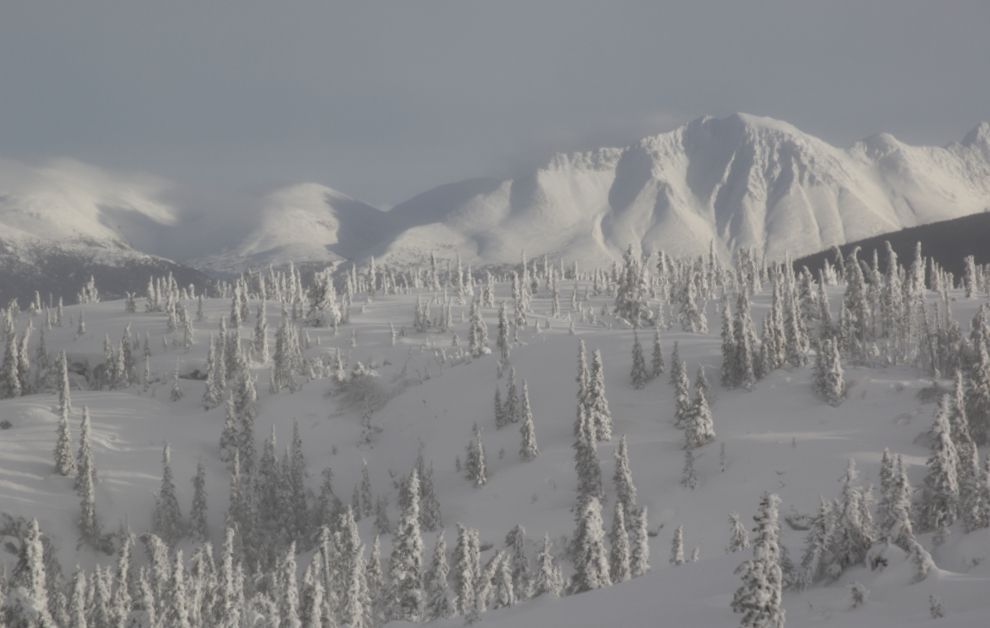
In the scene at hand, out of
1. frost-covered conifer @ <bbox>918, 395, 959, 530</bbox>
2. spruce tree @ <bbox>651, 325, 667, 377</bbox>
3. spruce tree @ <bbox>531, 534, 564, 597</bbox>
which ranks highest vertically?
spruce tree @ <bbox>651, 325, 667, 377</bbox>

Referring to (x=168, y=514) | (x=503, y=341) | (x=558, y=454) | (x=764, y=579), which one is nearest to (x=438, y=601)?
(x=764, y=579)

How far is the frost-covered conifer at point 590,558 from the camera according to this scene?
124ft

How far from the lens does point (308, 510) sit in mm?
78875

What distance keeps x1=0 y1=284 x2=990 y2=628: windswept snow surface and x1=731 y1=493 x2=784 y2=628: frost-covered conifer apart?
4.74 meters

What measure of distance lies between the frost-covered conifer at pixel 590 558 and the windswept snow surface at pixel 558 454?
259 inches

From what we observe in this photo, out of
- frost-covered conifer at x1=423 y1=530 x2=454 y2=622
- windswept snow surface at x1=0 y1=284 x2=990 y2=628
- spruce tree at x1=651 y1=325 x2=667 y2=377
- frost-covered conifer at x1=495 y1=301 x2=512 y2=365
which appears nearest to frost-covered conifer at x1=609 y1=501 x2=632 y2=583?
windswept snow surface at x1=0 y1=284 x2=990 y2=628

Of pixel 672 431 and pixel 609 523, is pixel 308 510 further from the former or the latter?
pixel 672 431

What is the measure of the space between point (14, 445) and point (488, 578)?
7320 centimetres

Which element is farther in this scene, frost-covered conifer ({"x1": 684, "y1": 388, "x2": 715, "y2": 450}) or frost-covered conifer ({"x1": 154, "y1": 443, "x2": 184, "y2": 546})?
frost-covered conifer ({"x1": 154, "y1": 443, "x2": 184, "y2": 546})

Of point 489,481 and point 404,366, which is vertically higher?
point 404,366

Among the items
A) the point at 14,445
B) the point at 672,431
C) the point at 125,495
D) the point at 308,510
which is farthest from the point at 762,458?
the point at 14,445

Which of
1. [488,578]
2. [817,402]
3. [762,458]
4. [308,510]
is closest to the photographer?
[488,578]

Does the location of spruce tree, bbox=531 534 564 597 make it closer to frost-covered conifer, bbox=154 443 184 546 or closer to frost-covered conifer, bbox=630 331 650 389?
frost-covered conifer, bbox=630 331 650 389

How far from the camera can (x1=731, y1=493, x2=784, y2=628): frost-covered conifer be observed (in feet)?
57.2
